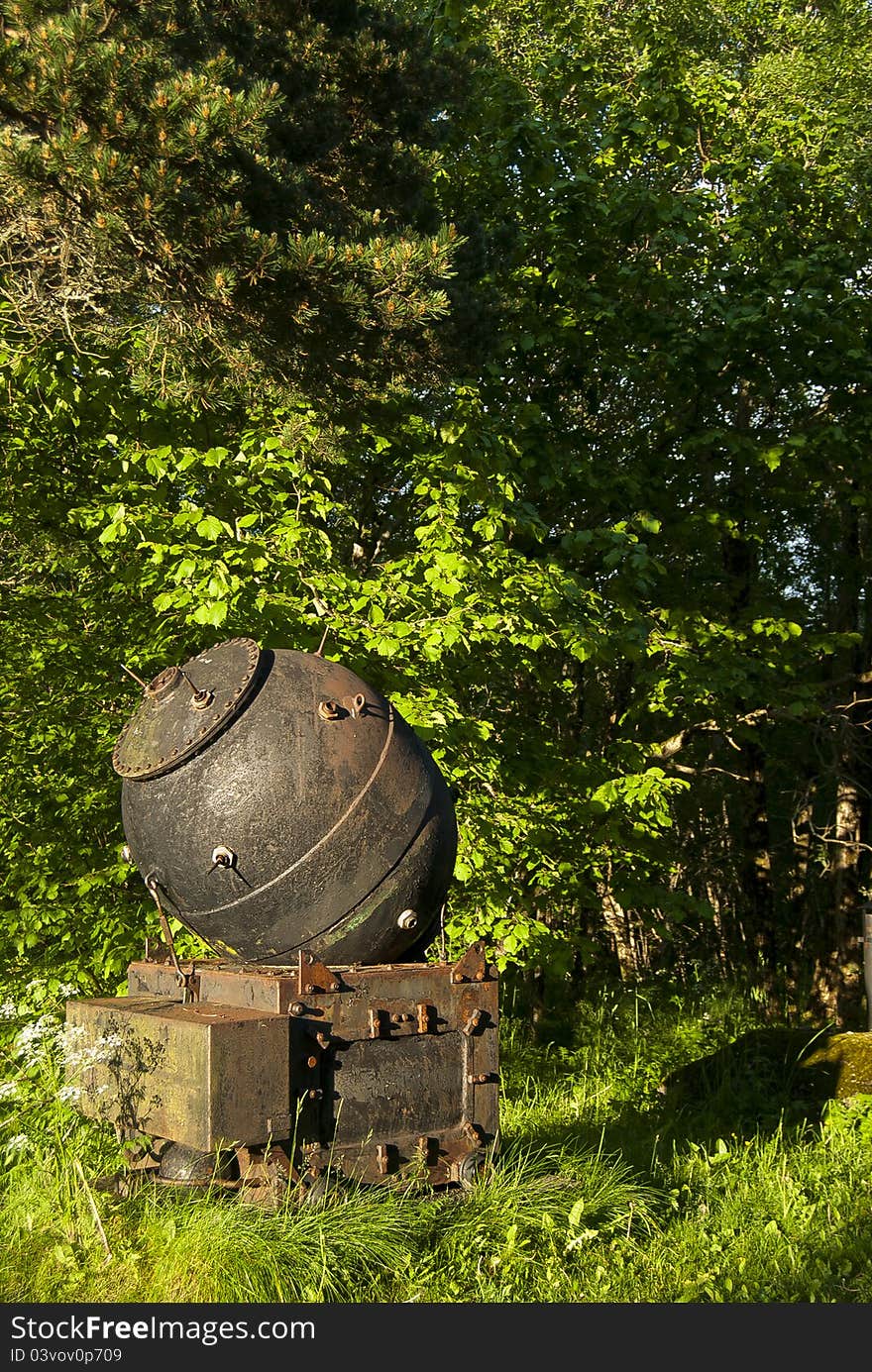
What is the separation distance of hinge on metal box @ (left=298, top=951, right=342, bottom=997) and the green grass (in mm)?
767

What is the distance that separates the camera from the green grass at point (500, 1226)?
13.3ft

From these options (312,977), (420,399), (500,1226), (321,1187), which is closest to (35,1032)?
(312,977)

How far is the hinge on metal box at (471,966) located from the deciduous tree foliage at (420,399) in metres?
2.05

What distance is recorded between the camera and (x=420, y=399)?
27.5ft

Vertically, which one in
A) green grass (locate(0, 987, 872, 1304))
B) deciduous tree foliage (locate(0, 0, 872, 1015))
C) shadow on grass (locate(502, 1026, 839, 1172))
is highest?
deciduous tree foliage (locate(0, 0, 872, 1015))

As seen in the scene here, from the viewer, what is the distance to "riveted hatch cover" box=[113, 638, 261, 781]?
191 inches

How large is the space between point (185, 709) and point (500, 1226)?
2.44 meters

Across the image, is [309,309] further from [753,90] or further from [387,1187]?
[753,90]

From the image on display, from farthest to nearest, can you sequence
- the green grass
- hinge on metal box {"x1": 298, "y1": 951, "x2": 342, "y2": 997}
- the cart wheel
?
hinge on metal box {"x1": 298, "y1": 951, "x2": 342, "y2": 997}, the cart wheel, the green grass

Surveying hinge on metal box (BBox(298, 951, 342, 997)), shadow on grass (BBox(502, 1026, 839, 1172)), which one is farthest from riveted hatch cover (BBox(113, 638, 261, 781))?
shadow on grass (BBox(502, 1026, 839, 1172))

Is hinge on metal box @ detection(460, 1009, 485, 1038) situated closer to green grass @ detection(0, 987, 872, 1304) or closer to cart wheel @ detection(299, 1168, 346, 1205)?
green grass @ detection(0, 987, 872, 1304)

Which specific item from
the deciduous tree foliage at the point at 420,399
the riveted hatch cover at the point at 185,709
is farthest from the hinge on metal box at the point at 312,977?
the deciduous tree foliage at the point at 420,399

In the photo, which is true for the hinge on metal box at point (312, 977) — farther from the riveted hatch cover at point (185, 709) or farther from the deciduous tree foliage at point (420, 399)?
the deciduous tree foliage at point (420, 399)

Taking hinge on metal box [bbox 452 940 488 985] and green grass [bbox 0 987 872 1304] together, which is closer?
green grass [bbox 0 987 872 1304]
